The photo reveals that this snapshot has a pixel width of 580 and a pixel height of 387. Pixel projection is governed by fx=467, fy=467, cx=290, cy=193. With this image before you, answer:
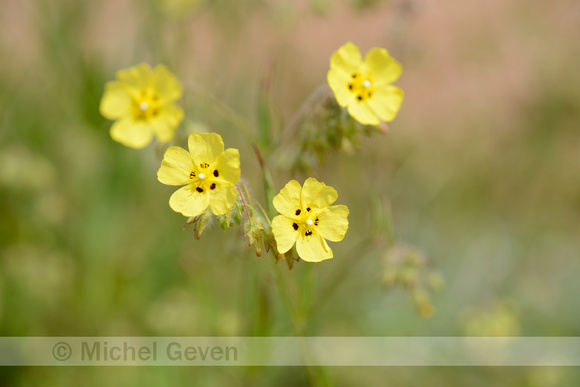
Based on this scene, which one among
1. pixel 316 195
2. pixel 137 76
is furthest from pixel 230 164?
pixel 137 76

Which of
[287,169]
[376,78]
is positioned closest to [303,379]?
[287,169]

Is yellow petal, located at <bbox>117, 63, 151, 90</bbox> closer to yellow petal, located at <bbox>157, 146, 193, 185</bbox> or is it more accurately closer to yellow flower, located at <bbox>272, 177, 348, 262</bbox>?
yellow petal, located at <bbox>157, 146, 193, 185</bbox>

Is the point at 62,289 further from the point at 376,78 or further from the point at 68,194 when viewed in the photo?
the point at 376,78

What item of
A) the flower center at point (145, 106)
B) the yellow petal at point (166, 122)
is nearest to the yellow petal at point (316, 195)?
the yellow petal at point (166, 122)

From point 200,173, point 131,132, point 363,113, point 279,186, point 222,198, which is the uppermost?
point 279,186

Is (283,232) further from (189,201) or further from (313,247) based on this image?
(189,201)

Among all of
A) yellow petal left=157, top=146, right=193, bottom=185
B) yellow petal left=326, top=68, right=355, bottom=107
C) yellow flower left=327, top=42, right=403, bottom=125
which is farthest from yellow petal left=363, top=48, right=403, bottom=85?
yellow petal left=157, top=146, right=193, bottom=185
